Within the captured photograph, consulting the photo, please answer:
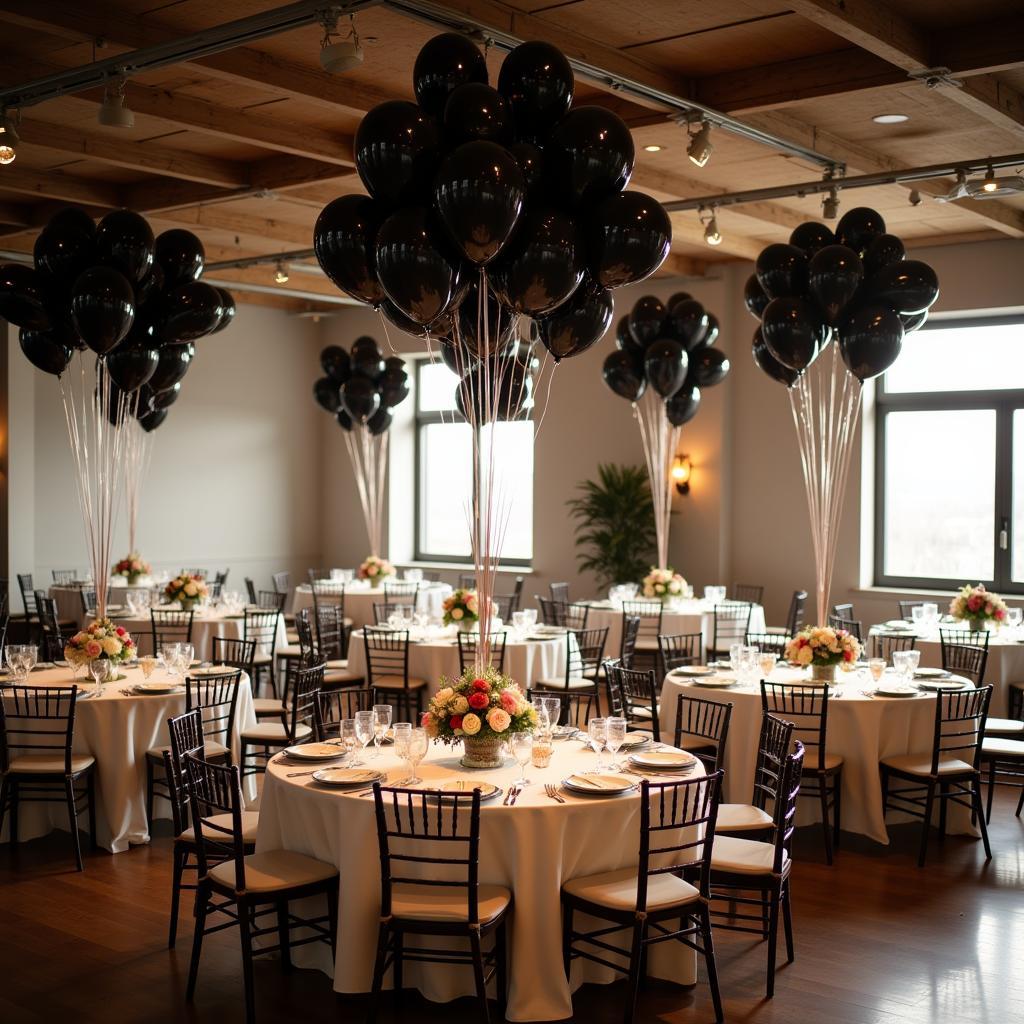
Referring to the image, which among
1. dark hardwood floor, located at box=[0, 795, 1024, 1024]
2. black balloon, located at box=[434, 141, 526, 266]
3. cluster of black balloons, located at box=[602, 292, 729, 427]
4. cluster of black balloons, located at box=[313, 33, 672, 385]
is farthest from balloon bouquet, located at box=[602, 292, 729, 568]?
black balloon, located at box=[434, 141, 526, 266]

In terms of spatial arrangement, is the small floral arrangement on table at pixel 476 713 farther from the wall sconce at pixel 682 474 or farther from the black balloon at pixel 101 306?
the wall sconce at pixel 682 474

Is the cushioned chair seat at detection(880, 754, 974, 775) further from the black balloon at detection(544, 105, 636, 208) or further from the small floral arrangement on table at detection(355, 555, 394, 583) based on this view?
the small floral arrangement on table at detection(355, 555, 394, 583)

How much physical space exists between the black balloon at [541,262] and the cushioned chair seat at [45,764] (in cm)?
361

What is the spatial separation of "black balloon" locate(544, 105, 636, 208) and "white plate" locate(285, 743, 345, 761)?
2.49m

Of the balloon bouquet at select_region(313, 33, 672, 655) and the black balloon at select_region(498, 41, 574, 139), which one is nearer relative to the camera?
the balloon bouquet at select_region(313, 33, 672, 655)

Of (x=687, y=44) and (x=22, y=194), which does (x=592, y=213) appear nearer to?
(x=687, y=44)

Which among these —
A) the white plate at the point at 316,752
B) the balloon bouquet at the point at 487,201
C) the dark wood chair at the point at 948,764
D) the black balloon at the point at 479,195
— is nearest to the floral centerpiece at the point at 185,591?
the white plate at the point at 316,752

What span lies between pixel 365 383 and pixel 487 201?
7978mm

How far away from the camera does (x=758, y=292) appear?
8.06 metres

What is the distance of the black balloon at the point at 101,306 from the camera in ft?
22.3

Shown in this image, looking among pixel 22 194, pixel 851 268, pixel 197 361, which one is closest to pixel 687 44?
pixel 851 268

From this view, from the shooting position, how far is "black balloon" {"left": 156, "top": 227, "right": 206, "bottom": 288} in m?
7.72

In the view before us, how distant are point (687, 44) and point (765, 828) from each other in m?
4.16

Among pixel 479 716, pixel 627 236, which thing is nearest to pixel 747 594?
pixel 479 716
